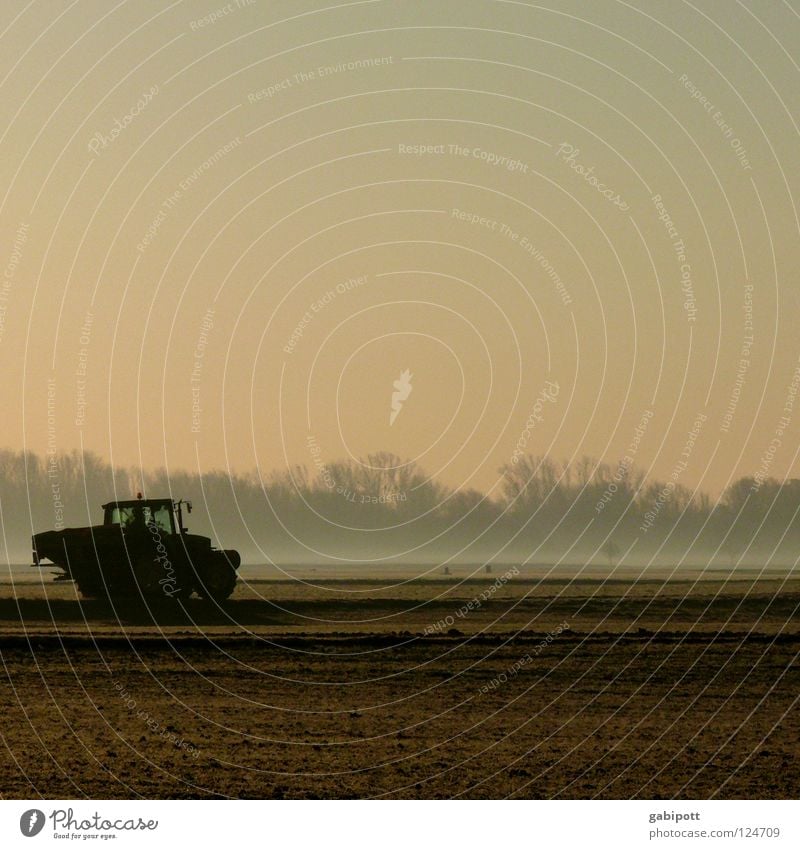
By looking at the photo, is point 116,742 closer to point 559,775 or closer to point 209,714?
point 209,714
